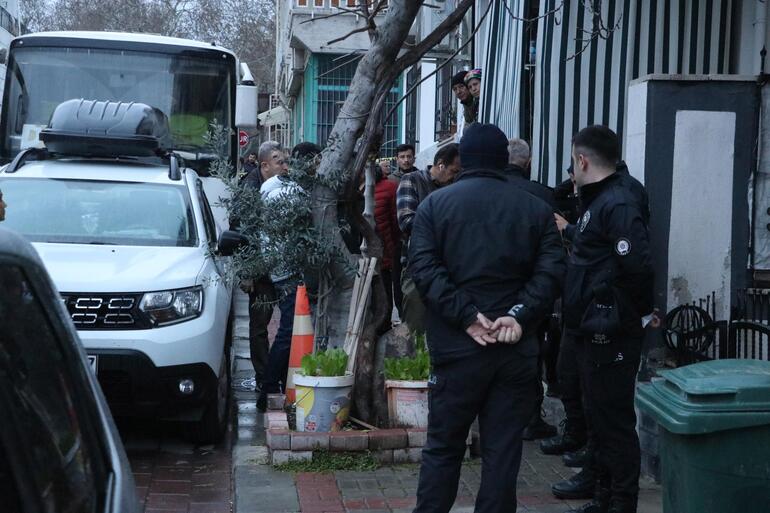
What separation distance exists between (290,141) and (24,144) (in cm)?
2677

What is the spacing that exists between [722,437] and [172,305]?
4023 mm

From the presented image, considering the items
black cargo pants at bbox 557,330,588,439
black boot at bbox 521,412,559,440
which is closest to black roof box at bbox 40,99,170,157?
black boot at bbox 521,412,559,440

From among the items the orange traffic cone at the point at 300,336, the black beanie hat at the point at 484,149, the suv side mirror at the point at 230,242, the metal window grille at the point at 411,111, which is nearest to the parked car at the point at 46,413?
the black beanie hat at the point at 484,149

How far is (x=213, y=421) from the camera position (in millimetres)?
7574

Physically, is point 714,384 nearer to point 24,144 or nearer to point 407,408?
point 407,408

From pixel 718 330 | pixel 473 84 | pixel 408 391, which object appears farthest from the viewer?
pixel 473 84

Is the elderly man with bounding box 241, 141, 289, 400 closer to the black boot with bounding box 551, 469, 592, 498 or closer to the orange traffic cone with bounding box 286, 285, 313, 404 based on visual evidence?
the orange traffic cone with bounding box 286, 285, 313, 404

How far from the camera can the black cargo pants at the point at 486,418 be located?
15.7ft

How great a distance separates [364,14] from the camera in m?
7.52

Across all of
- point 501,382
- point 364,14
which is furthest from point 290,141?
point 501,382

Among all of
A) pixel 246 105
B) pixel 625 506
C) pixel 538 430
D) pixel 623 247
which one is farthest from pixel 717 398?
pixel 246 105

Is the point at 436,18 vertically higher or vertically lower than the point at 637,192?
higher

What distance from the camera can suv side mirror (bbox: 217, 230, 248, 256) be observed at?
288 inches

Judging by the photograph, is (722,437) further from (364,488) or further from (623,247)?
(364,488)
